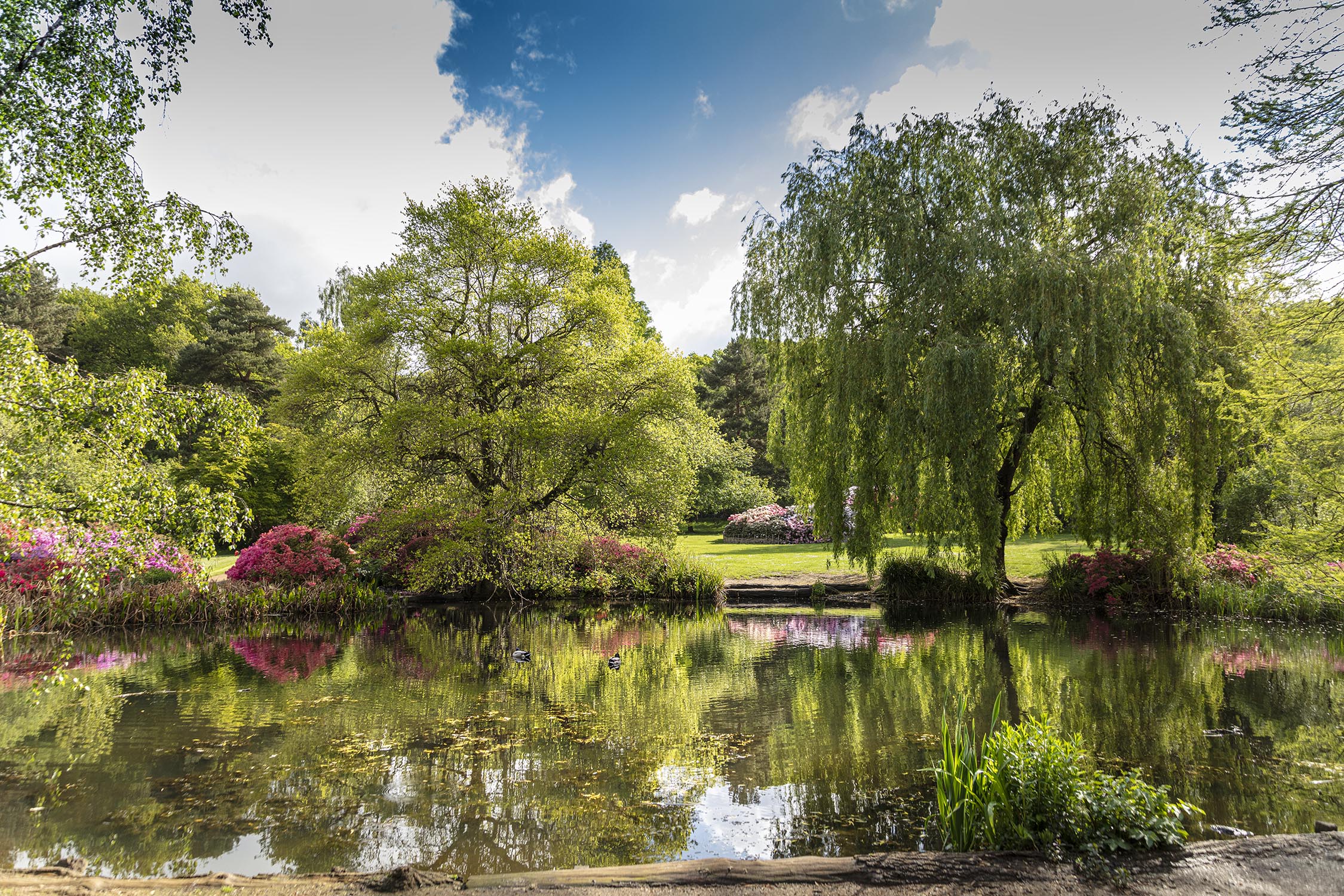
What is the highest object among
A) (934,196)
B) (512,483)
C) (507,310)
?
(934,196)

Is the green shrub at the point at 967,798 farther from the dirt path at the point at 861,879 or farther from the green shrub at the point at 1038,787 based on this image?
the dirt path at the point at 861,879

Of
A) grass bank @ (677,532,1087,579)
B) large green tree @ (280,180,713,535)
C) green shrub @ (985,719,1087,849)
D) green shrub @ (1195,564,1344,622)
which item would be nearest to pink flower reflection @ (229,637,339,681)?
large green tree @ (280,180,713,535)

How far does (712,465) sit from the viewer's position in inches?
1348

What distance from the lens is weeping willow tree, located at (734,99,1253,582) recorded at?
43.9 ft

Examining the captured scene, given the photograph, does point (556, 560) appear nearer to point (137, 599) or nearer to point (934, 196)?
point (137, 599)

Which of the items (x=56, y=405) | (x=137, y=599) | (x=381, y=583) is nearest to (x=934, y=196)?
(x=56, y=405)

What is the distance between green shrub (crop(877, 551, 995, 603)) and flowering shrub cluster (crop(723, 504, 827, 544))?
37.0 feet

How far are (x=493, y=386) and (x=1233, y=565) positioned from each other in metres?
17.6

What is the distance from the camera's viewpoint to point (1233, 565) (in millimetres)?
15188

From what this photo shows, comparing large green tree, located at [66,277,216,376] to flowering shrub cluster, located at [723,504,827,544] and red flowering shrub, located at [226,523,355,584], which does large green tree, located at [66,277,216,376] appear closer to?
red flowering shrub, located at [226,523,355,584]

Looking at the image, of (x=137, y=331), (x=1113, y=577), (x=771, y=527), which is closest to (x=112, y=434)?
(x=1113, y=577)

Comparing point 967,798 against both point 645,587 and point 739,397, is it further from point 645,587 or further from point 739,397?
point 739,397

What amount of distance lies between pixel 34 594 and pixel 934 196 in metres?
19.8

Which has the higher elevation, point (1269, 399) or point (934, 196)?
point (934, 196)
